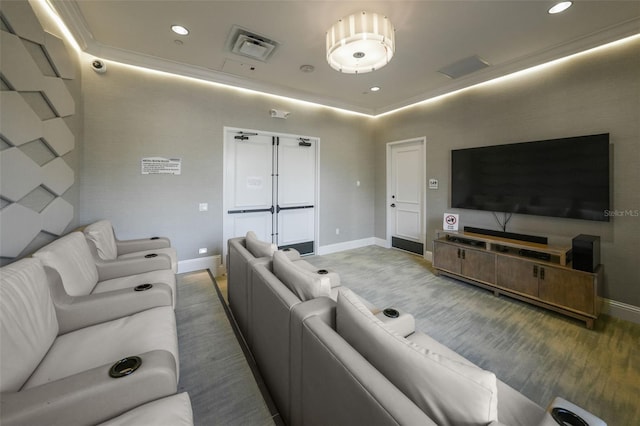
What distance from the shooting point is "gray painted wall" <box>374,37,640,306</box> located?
2.77 metres

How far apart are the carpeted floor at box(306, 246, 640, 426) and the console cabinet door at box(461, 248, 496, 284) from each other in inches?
7.6

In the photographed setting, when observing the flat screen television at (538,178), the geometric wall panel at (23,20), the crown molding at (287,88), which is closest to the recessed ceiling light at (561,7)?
the crown molding at (287,88)

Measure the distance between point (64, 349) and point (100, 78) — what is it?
342cm

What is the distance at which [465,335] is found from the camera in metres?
2.50

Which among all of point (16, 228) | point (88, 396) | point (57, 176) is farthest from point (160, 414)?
point (57, 176)

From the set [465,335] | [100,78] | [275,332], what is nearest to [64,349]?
[275,332]

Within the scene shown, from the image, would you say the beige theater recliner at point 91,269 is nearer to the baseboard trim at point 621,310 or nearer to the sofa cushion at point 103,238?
the sofa cushion at point 103,238

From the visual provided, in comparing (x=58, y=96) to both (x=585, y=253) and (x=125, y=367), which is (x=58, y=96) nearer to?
(x=125, y=367)

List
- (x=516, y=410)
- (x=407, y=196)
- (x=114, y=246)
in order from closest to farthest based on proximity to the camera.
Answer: (x=516, y=410), (x=114, y=246), (x=407, y=196)

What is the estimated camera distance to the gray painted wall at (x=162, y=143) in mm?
3346

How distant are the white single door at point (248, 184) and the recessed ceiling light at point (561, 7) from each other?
3857mm

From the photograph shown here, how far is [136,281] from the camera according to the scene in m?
2.31

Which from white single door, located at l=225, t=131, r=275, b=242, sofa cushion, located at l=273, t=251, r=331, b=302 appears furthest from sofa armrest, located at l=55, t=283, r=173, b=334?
white single door, located at l=225, t=131, r=275, b=242

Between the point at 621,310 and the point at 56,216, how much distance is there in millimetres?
5885
